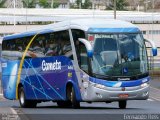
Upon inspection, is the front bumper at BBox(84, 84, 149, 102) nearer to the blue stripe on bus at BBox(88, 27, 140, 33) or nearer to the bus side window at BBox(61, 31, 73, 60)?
the bus side window at BBox(61, 31, 73, 60)

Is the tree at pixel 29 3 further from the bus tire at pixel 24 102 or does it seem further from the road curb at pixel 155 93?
the bus tire at pixel 24 102

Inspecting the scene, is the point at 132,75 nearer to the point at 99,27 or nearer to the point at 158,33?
the point at 99,27

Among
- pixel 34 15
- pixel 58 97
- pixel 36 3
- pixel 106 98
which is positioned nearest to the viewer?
pixel 106 98

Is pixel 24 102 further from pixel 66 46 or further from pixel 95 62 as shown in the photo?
pixel 95 62

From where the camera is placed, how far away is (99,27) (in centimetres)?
2602

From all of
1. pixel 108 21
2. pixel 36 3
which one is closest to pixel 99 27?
pixel 108 21

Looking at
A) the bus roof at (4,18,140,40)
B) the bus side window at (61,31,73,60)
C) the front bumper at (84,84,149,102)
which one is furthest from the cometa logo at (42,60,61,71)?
the front bumper at (84,84,149,102)

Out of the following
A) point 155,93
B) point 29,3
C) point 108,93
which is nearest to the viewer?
point 108,93

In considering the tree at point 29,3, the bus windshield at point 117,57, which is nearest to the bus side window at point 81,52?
the bus windshield at point 117,57

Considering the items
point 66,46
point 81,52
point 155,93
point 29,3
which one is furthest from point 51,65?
point 29,3

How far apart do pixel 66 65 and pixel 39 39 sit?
2.96 metres

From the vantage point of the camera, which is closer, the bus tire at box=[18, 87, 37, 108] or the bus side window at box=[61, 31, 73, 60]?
the bus side window at box=[61, 31, 73, 60]

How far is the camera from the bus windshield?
25344 millimetres

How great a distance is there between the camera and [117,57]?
2539cm
